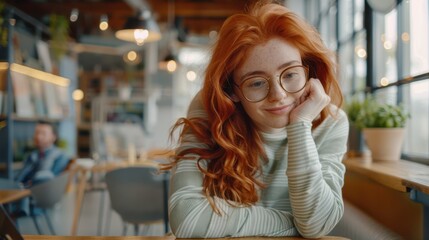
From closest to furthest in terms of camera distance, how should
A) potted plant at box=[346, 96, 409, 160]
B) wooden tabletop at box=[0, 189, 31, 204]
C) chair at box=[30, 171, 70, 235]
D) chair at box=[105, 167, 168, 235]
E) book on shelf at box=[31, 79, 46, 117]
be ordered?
potted plant at box=[346, 96, 409, 160] → wooden tabletop at box=[0, 189, 31, 204] → chair at box=[105, 167, 168, 235] → chair at box=[30, 171, 70, 235] → book on shelf at box=[31, 79, 46, 117]

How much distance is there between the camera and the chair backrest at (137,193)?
4027mm

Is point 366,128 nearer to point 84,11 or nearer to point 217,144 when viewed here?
point 217,144

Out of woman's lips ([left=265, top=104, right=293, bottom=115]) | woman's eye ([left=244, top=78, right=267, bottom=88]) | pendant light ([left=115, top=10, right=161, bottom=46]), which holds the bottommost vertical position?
woman's lips ([left=265, top=104, right=293, bottom=115])

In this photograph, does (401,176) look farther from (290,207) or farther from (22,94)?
(22,94)

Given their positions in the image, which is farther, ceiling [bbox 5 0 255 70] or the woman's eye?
ceiling [bbox 5 0 255 70]

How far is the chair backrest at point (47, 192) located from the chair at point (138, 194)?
0.75 meters

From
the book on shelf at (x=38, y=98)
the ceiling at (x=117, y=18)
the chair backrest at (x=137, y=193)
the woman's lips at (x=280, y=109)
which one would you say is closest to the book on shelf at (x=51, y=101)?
the book on shelf at (x=38, y=98)

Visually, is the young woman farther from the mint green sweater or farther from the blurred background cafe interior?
the blurred background cafe interior

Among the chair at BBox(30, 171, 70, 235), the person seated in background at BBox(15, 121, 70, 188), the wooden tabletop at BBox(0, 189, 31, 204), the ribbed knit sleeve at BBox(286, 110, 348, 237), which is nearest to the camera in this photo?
the ribbed knit sleeve at BBox(286, 110, 348, 237)

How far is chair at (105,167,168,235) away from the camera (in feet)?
13.2

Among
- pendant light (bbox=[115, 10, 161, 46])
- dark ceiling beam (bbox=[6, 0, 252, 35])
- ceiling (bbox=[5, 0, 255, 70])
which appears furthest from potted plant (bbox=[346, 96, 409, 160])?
dark ceiling beam (bbox=[6, 0, 252, 35])

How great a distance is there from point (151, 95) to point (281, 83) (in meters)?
11.9

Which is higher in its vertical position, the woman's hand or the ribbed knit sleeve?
the woman's hand

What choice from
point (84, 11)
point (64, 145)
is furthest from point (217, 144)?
point (84, 11)
